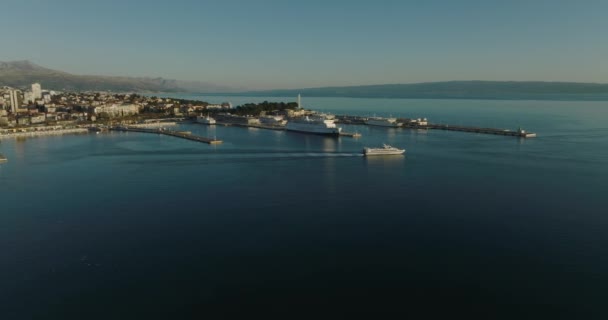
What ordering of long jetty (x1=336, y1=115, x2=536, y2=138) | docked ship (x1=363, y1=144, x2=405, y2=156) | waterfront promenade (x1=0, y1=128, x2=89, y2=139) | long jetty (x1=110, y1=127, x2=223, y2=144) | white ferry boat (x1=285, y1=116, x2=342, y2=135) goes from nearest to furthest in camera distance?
docked ship (x1=363, y1=144, x2=405, y2=156), long jetty (x1=110, y1=127, x2=223, y2=144), long jetty (x1=336, y1=115, x2=536, y2=138), waterfront promenade (x1=0, y1=128, x2=89, y2=139), white ferry boat (x1=285, y1=116, x2=342, y2=135)

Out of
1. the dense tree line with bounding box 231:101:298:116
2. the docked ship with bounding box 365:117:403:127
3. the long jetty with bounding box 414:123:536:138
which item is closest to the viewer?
the long jetty with bounding box 414:123:536:138

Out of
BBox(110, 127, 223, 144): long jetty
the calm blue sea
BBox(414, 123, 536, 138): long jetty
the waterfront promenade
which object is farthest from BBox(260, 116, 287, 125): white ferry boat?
the calm blue sea

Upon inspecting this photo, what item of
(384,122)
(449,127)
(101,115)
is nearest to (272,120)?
(384,122)

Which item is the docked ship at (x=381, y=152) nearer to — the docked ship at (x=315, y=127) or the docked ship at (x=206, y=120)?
the docked ship at (x=315, y=127)

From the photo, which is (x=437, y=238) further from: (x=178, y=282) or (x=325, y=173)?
(x=325, y=173)

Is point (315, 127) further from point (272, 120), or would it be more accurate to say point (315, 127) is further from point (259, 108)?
point (259, 108)

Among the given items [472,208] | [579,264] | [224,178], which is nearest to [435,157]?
[472,208]

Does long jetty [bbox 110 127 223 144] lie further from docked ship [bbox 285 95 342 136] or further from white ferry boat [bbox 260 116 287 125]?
white ferry boat [bbox 260 116 287 125]

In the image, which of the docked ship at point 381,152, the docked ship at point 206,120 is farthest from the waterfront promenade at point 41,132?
the docked ship at point 381,152
